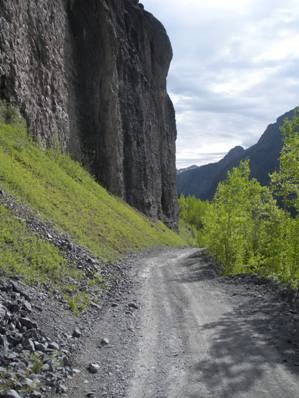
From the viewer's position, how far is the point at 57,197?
3162 centimetres

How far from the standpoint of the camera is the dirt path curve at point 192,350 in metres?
9.11

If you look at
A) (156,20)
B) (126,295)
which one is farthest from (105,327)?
(156,20)

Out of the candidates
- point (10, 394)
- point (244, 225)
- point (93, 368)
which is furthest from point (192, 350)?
point (244, 225)

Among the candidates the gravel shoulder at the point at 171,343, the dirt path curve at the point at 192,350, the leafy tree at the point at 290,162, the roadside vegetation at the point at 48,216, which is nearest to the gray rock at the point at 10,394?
the gravel shoulder at the point at 171,343

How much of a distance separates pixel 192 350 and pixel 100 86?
53.0 meters

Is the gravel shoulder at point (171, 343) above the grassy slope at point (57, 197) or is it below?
below

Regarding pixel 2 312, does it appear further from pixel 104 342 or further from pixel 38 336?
pixel 104 342

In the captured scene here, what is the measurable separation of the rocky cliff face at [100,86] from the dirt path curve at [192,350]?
27.7m

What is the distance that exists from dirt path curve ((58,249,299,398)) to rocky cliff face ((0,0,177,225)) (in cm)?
2774

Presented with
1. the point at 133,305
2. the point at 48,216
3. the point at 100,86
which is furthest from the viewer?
the point at 100,86

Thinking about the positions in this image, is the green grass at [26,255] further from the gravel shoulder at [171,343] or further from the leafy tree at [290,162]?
the leafy tree at [290,162]

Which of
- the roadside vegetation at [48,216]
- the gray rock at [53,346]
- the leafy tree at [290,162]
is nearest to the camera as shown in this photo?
the gray rock at [53,346]

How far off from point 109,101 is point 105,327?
50.7m

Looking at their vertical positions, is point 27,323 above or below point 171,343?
above
